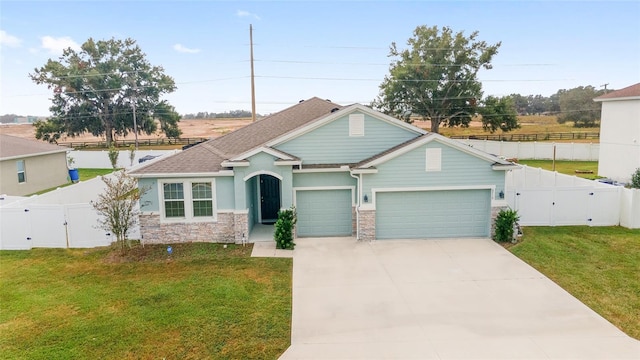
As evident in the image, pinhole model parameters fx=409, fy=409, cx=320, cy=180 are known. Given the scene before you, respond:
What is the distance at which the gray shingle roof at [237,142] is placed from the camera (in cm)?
1359

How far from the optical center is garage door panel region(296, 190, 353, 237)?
47.0 feet

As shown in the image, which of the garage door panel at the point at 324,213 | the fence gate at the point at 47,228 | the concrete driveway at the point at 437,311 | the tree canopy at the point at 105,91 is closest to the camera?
the concrete driveway at the point at 437,311

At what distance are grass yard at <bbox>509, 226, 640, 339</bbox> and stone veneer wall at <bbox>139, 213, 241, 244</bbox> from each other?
29.3 feet

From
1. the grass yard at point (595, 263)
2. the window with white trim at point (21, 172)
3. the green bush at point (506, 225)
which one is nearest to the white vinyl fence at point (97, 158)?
the window with white trim at point (21, 172)

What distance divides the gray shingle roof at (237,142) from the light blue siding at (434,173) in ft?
10.5

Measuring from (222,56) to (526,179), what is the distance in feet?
88.0

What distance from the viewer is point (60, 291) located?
10070 millimetres

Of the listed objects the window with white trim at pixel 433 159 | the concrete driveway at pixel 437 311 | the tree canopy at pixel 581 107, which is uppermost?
the tree canopy at pixel 581 107

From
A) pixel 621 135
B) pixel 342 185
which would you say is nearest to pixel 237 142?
pixel 342 185

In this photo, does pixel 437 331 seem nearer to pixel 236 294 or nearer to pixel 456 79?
pixel 236 294

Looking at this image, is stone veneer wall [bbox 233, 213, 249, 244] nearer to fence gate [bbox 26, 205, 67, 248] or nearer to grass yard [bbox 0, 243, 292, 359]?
grass yard [bbox 0, 243, 292, 359]

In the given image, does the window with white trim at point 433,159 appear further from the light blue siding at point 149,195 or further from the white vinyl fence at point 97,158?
the white vinyl fence at point 97,158

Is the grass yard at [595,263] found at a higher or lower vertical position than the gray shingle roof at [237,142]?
lower

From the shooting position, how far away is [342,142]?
573 inches
